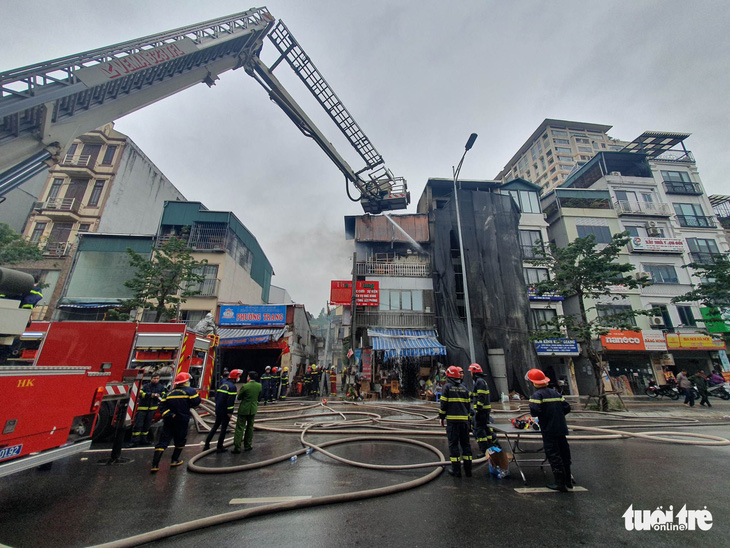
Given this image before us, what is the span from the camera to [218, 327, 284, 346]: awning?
17.6m

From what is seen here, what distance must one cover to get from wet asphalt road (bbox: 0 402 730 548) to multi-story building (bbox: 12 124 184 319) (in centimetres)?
2373

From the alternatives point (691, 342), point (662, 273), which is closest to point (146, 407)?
point (691, 342)

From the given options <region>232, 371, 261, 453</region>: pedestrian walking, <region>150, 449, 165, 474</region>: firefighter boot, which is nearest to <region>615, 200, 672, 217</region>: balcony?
<region>232, 371, 261, 453</region>: pedestrian walking

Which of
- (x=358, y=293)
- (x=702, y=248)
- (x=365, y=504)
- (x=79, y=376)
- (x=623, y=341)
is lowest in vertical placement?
(x=365, y=504)

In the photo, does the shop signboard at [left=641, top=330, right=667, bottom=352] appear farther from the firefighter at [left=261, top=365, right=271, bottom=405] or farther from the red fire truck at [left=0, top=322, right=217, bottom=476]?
the red fire truck at [left=0, top=322, right=217, bottom=476]

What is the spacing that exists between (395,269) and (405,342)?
6.12 metres

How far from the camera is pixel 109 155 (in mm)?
24906

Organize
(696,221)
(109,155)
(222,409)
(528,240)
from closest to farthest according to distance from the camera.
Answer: (222,409) → (528,240) → (109,155) → (696,221)

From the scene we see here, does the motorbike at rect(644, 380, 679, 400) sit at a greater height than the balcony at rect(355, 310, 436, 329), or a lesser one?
lesser

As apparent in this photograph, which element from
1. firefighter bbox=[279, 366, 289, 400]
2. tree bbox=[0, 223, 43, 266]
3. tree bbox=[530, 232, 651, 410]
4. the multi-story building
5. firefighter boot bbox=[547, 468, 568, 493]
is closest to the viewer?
firefighter boot bbox=[547, 468, 568, 493]

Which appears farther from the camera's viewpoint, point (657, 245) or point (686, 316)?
point (657, 245)

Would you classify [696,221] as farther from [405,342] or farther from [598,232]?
[405,342]

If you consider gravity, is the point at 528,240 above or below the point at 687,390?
above

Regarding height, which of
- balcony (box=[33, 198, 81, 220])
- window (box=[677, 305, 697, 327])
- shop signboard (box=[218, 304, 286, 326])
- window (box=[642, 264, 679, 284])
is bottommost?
shop signboard (box=[218, 304, 286, 326])
